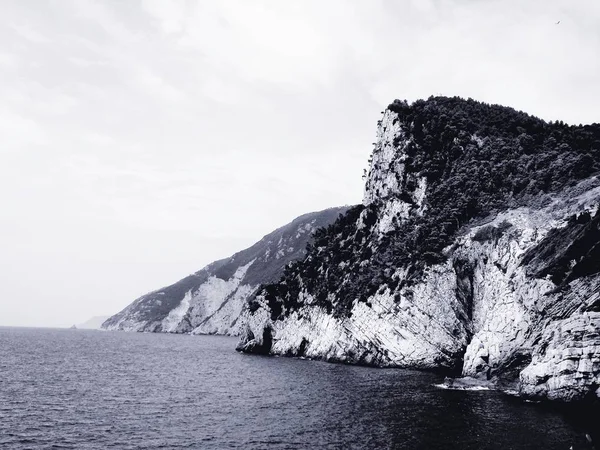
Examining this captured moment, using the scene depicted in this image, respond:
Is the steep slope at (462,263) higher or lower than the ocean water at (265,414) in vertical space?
higher

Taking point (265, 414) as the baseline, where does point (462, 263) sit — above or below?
above

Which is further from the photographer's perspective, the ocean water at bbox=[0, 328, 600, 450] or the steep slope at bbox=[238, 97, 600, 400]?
the steep slope at bbox=[238, 97, 600, 400]

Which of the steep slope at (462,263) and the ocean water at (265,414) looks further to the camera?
the steep slope at (462,263)

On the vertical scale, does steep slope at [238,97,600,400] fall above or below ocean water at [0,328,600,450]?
above
